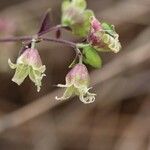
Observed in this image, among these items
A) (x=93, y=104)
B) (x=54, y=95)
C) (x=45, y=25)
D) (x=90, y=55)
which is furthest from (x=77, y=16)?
(x=93, y=104)

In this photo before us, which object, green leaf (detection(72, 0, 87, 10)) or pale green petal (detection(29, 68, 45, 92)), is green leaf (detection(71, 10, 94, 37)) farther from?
pale green petal (detection(29, 68, 45, 92))

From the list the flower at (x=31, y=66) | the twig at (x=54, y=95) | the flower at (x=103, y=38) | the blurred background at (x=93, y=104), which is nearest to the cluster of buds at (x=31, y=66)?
the flower at (x=31, y=66)

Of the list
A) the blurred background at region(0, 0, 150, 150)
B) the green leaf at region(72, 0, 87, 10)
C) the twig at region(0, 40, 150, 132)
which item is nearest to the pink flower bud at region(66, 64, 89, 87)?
the green leaf at region(72, 0, 87, 10)

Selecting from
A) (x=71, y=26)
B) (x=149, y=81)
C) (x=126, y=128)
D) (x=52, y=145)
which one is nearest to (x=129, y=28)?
(x=149, y=81)

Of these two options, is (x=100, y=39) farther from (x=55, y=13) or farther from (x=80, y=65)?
(x=55, y=13)

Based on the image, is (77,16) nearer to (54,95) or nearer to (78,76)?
(78,76)

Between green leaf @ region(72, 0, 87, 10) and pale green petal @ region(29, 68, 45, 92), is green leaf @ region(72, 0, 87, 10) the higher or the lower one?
the higher one
